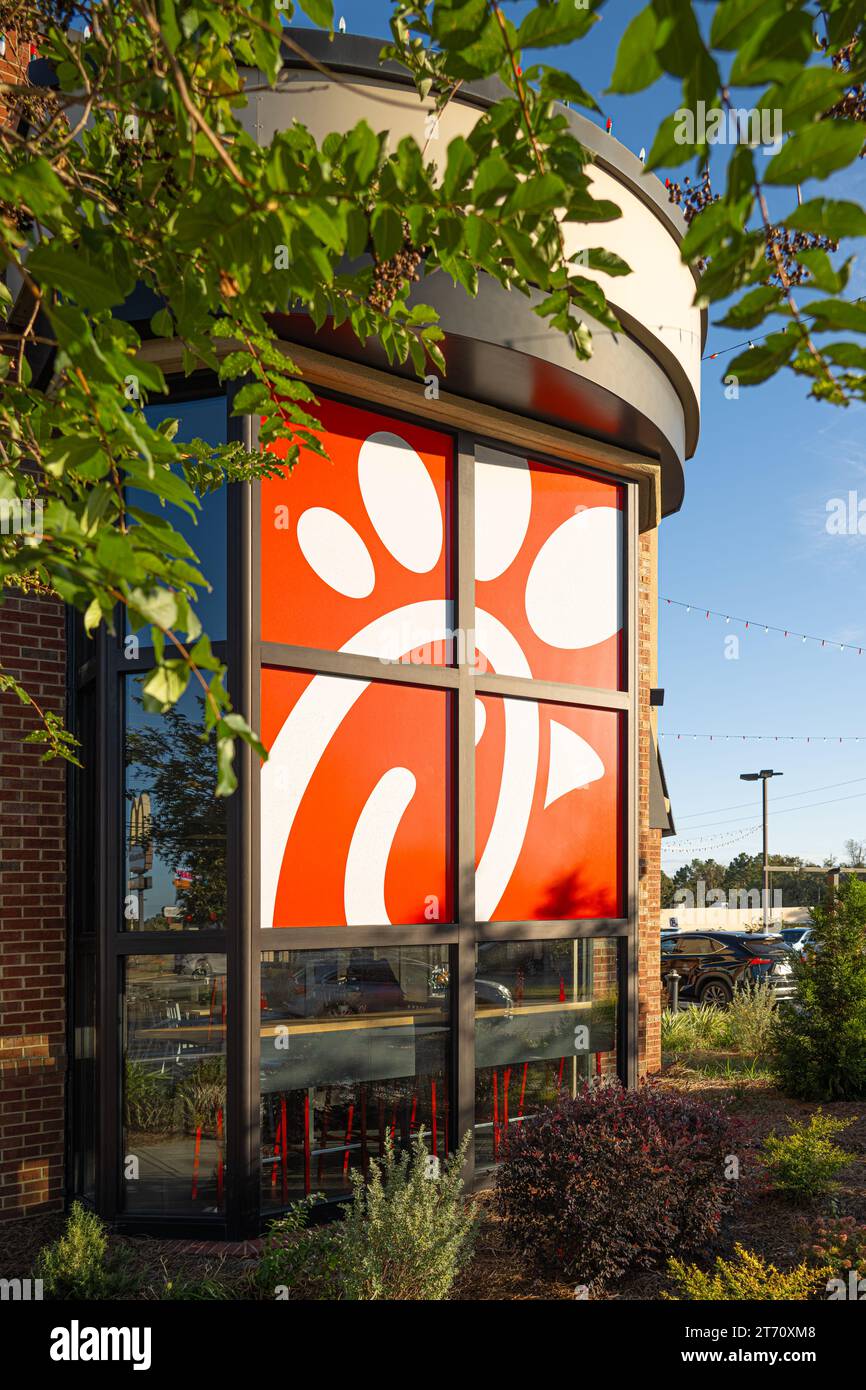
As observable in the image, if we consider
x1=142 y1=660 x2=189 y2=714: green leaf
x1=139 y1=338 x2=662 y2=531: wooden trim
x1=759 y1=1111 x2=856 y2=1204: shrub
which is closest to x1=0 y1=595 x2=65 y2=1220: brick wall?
x1=139 y1=338 x2=662 y2=531: wooden trim

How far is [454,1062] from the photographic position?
6.46 metres

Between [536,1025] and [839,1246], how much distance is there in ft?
8.27

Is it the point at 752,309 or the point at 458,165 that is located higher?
the point at 458,165

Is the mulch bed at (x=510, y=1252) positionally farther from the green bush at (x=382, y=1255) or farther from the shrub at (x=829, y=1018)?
the shrub at (x=829, y=1018)

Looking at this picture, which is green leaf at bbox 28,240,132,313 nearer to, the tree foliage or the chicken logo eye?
the tree foliage

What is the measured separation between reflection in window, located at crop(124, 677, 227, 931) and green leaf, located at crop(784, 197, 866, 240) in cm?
466

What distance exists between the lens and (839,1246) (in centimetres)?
479

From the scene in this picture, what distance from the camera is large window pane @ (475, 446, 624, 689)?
7078mm

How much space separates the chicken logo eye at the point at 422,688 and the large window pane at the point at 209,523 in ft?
0.83

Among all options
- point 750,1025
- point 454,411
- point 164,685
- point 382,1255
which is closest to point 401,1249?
point 382,1255

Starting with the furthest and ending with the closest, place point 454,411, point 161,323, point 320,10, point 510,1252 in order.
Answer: point 454,411
point 510,1252
point 161,323
point 320,10

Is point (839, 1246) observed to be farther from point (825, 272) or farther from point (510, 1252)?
point (825, 272)

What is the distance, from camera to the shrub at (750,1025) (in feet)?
37.3
